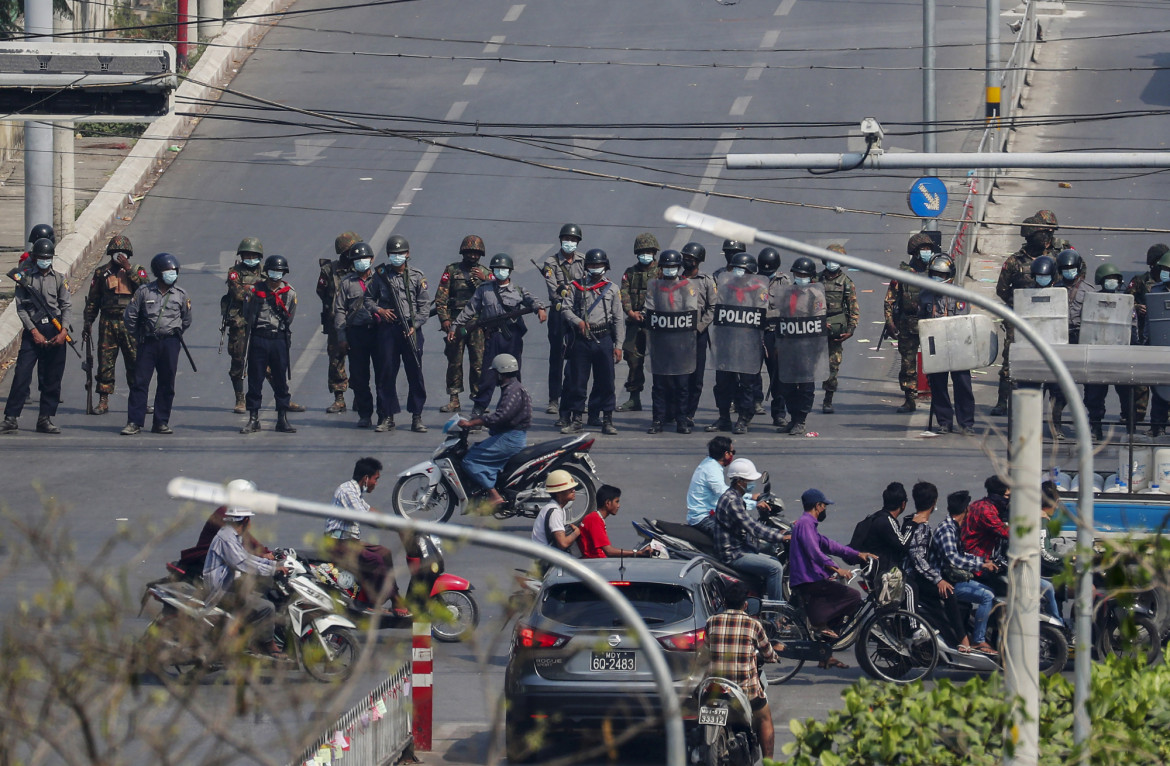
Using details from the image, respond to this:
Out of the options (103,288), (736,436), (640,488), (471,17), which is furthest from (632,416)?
(471,17)

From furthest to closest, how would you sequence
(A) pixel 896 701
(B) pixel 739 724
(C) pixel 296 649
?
1. (C) pixel 296 649
2. (B) pixel 739 724
3. (A) pixel 896 701

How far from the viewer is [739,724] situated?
36.2 feet

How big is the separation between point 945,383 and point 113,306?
964 cm

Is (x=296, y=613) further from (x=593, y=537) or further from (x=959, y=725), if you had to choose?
(x=959, y=725)

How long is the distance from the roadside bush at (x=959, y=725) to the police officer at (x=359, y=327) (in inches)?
473

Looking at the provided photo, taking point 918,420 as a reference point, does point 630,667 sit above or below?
below

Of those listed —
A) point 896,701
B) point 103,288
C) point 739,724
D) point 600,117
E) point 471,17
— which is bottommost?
point 739,724

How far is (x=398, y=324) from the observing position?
19703 mm

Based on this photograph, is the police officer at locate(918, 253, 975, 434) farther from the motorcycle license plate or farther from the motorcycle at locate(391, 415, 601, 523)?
the motorcycle license plate

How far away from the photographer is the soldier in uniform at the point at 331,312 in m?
20.3

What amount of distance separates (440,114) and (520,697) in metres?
20.9

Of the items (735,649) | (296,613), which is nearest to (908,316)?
(735,649)

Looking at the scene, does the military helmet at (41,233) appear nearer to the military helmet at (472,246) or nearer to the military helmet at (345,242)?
the military helmet at (345,242)

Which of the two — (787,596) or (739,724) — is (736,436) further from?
(739,724)
